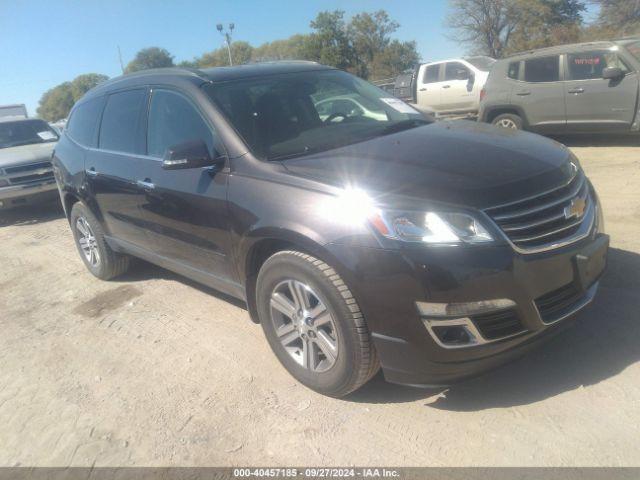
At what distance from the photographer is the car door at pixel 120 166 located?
161 inches

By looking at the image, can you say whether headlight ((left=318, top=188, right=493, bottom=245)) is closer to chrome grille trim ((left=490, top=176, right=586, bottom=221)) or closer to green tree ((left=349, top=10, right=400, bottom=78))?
chrome grille trim ((left=490, top=176, right=586, bottom=221))

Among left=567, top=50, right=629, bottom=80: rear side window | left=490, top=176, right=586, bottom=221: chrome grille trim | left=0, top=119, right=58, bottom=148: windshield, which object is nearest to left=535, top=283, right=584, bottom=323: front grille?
left=490, top=176, right=586, bottom=221: chrome grille trim

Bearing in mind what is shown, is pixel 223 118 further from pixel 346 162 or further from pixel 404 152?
pixel 404 152

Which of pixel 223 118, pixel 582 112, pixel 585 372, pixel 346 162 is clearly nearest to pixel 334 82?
pixel 223 118

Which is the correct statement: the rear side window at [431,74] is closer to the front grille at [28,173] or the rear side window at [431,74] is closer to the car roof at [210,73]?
the front grille at [28,173]

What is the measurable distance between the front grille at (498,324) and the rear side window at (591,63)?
25.6 ft

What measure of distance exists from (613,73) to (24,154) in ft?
32.3

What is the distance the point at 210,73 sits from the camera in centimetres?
376

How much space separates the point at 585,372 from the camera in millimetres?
2846

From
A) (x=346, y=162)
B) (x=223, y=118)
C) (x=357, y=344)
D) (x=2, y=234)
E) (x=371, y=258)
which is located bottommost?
(x=2, y=234)

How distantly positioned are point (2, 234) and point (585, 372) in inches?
340

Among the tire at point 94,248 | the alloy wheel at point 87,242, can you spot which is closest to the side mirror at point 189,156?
the tire at point 94,248

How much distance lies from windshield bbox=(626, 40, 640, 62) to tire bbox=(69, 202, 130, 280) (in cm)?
824

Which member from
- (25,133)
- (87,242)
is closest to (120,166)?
(87,242)
